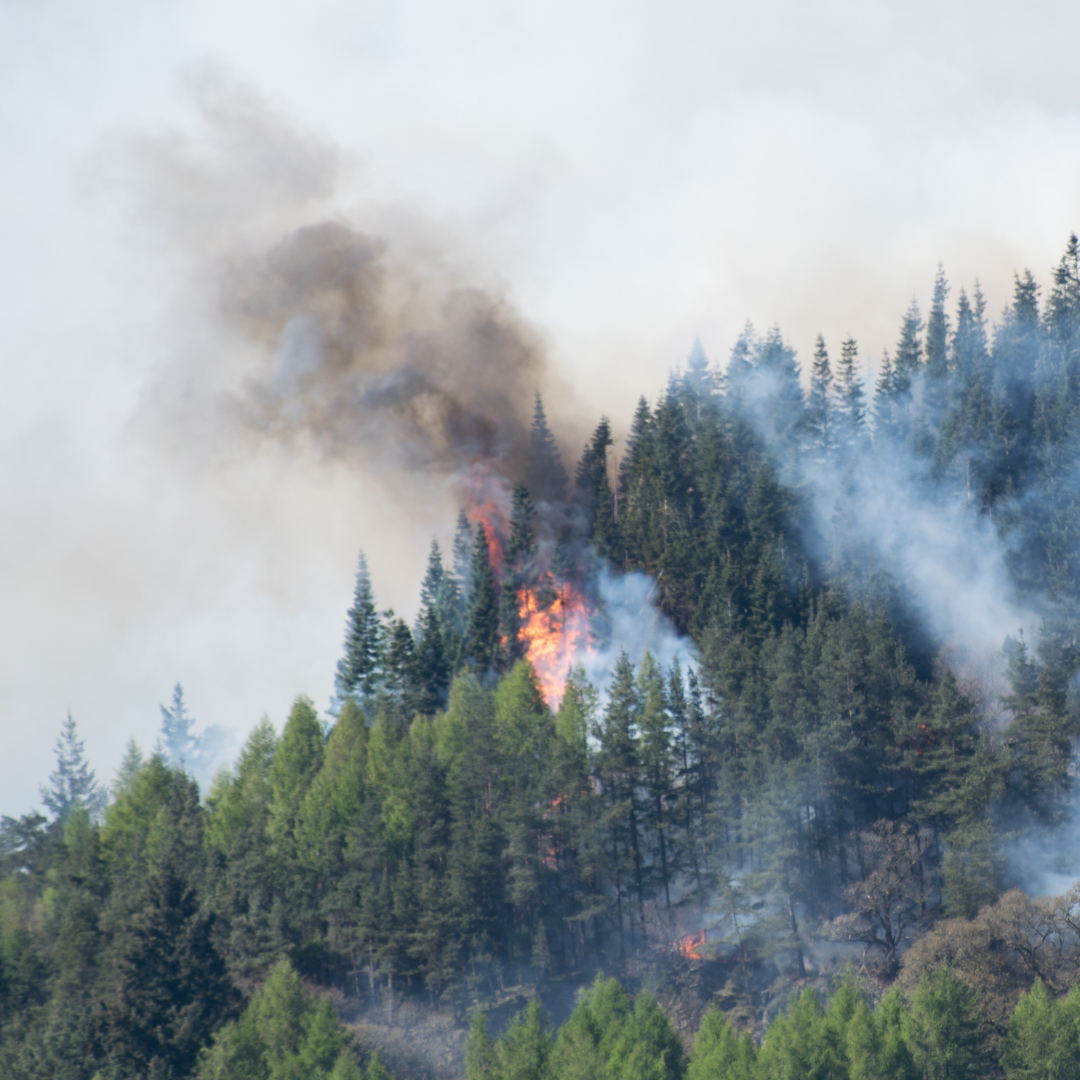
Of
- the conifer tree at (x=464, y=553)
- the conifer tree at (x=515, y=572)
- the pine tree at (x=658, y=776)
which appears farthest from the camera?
the conifer tree at (x=464, y=553)

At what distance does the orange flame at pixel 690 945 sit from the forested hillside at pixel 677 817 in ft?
1.20

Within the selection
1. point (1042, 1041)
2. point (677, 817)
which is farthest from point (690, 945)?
point (1042, 1041)

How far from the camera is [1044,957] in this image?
82.1 metres

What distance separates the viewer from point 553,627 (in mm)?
135500

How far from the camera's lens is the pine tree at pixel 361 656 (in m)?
133

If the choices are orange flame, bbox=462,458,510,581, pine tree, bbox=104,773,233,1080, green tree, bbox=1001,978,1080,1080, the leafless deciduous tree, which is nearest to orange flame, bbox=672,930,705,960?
the leafless deciduous tree

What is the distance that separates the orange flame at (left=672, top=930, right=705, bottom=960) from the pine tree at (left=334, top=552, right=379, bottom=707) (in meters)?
44.8

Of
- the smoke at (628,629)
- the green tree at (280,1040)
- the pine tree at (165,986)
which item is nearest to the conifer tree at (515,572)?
the smoke at (628,629)

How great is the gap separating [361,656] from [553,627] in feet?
60.9

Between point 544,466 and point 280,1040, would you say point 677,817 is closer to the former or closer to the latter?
point 280,1040

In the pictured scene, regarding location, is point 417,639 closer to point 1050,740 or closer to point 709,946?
point 709,946

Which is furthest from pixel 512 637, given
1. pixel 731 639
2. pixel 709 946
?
pixel 709 946

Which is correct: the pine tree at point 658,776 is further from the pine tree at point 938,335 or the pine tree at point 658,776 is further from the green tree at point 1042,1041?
the pine tree at point 938,335

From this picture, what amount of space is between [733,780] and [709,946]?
11.3 m
